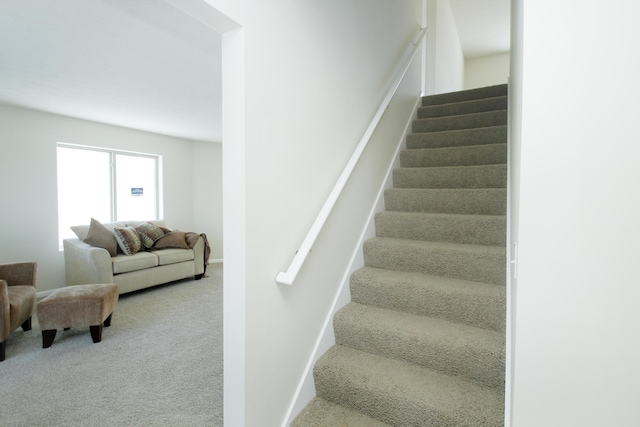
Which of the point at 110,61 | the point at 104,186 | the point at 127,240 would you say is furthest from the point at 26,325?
the point at 110,61

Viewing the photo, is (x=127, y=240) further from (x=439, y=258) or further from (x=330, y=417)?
(x=439, y=258)

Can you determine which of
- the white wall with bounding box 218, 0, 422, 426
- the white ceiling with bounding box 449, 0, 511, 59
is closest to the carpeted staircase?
the white wall with bounding box 218, 0, 422, 426

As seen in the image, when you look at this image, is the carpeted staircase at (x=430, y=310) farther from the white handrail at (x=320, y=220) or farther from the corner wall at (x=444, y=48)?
the corner wall at (x=444, y=48)

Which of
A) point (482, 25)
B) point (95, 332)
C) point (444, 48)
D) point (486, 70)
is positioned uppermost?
point (482, 25)

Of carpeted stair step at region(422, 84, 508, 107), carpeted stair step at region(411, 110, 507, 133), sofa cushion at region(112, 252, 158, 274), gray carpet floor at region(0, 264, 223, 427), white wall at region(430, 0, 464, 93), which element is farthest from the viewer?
white wall at region(430, 0, 464, 93)

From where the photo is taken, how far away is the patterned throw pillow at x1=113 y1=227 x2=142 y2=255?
408cm

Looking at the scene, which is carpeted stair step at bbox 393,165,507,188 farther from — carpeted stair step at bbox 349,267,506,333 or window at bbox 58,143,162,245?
window at bbox 58,143,162,245

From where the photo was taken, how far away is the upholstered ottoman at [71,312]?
98.5 inches

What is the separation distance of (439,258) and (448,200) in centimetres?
58

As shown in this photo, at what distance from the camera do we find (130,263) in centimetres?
388

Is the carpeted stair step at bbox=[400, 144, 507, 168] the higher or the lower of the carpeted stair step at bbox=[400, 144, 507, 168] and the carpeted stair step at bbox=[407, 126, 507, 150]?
the lower

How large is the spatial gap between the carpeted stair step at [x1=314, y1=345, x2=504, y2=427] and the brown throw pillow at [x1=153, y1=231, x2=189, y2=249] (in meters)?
3.69

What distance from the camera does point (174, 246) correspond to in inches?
181

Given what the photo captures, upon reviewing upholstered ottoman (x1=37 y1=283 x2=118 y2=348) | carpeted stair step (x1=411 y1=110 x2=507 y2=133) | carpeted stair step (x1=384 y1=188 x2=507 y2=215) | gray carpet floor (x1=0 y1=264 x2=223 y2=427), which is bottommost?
gray carpet floor (x1=0 y1=264 x2=223 y2=427)
